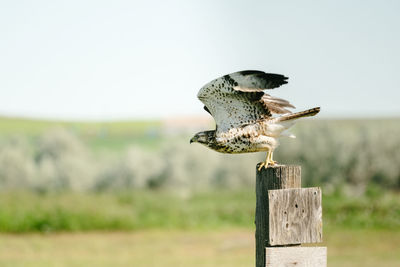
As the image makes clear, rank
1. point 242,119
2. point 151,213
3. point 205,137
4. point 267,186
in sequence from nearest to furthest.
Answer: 1. point 267,186
2. point 242,119
3. point 205,137
4. point 151,213

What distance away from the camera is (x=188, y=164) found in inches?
864

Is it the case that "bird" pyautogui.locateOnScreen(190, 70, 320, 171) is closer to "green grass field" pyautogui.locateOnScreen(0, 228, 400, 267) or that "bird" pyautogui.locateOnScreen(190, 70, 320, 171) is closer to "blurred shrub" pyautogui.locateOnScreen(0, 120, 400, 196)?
"green grass field" pyautogui.locateOnScreen(0, 228, 400, 267)

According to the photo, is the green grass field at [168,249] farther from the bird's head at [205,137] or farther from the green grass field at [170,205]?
the bird's head at [205,137]

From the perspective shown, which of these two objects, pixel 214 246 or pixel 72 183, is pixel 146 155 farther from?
pixel 214 246

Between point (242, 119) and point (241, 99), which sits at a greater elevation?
point (241, 99)

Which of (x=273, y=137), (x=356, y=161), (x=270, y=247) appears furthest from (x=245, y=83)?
(x=356, y=161)

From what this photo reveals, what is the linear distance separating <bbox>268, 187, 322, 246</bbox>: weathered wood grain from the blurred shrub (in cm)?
1664

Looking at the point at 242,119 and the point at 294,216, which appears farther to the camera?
the point at 242,119

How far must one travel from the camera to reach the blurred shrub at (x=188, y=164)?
21.0 meters

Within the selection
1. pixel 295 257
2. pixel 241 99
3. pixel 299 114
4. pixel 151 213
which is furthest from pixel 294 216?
pixel 151 213

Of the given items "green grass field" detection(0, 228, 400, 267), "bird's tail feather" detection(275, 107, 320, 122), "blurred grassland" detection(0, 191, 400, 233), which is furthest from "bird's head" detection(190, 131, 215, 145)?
"blurred grassland" detection(0, 191, 400, 233)

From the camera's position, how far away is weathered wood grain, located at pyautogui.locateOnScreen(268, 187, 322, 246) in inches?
156

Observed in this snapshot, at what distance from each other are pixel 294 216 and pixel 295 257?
11.0 inches

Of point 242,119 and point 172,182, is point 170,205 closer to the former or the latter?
point 172,182
